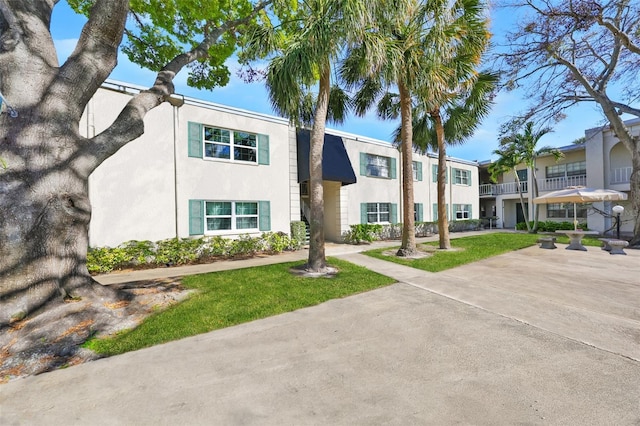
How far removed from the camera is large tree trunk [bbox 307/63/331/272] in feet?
26.1

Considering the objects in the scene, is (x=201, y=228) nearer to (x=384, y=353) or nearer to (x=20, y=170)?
(x=20, y=170)

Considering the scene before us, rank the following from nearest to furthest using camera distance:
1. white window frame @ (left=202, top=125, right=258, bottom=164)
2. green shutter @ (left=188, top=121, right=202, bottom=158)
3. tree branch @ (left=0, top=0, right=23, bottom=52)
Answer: tree branch @ (left=0, top=0, right=23, bottom=52) → green shutter @ (left=188, top=121, right=202, bottom=158) → white window frame @ (left=202, top=125, right=258, bottom=164)

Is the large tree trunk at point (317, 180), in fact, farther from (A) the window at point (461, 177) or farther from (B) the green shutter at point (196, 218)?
(A) the window at point (461, 177)

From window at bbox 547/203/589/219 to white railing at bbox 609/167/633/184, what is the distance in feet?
8.24

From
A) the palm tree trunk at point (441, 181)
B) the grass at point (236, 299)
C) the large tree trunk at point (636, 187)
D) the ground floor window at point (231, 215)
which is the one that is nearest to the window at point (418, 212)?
the palm tree trunk at point (441, 181)

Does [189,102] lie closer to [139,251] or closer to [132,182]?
[132,182]

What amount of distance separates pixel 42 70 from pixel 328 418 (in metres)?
6.73

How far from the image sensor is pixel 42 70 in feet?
14.9

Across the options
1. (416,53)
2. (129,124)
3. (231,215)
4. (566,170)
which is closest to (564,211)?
(566,170)

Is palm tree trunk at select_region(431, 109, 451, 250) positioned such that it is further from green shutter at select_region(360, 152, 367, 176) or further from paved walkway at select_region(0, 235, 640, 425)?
paved walkway at select_region(0, 235, 640, 425)

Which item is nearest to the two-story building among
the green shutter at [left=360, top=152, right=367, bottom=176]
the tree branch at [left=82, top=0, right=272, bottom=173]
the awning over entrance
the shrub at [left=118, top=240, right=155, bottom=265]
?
the green shutter at [left=360, top=152, right=367, bottom=176]

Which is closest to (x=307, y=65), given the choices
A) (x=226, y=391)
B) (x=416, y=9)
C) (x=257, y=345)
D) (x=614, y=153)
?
(x=416, y=9)

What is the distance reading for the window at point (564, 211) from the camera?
72.3ft

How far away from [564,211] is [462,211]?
8.23 meters
